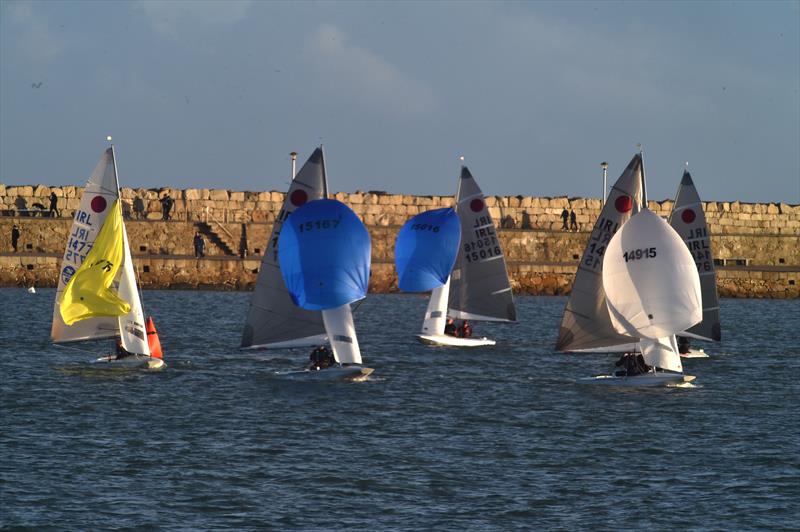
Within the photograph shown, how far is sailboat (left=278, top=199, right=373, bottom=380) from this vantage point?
35.1 metres

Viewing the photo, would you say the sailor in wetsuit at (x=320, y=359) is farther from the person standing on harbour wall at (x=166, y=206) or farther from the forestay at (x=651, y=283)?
the person standing on harbour wall at (x=166, y=206)

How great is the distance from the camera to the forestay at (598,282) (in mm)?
37031

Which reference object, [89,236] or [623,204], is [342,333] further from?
[623,204]

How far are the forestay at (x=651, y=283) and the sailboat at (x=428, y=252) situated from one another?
9939 mm

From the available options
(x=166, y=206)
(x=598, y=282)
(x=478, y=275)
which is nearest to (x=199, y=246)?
(x=166, y=206)

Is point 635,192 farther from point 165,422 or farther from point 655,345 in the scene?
point 165,422

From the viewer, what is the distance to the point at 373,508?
23.7 m

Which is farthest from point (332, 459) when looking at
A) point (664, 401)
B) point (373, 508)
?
point (664, 401)

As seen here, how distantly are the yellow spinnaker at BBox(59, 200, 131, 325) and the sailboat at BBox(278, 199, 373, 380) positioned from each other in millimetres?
4770

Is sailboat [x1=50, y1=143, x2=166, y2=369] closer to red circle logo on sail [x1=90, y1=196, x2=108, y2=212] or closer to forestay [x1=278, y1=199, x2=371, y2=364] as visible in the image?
red circle logo on sail [x1=90, y1=196, x2=108, y2=212]

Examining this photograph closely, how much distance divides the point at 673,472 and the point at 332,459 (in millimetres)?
6062

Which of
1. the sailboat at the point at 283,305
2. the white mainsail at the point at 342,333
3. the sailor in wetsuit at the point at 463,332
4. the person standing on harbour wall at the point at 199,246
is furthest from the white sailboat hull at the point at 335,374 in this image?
the person standing on harbour wall at the point at 199,246

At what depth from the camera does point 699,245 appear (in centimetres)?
4306

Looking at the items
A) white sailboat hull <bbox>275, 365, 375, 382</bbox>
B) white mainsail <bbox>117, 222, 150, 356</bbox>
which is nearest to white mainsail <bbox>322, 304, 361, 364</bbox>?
white sailboat hull <bbox>275, 365, 375, 382</bbox>
